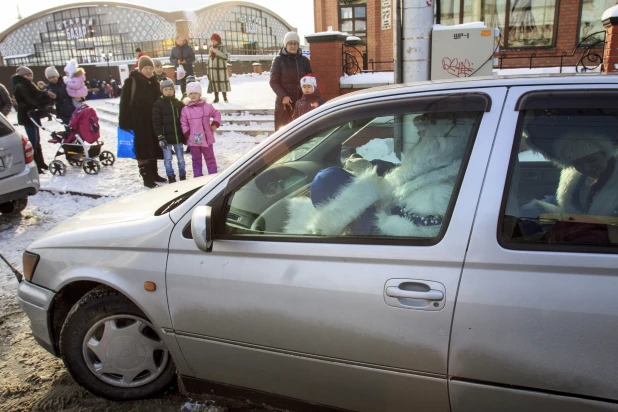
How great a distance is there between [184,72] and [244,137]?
5.71 m

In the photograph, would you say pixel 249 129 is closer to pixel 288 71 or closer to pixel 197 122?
pixel 288 71

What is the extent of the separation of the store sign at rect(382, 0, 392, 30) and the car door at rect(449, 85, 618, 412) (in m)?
13.5

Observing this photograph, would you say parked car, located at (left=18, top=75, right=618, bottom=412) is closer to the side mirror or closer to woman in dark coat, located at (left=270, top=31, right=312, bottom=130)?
the side mirror

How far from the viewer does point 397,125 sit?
2.06m

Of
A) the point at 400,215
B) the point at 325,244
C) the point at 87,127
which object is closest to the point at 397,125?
the point at 400,215

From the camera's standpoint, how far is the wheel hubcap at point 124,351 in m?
2.46

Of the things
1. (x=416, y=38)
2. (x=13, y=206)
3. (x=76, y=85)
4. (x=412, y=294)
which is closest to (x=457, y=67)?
(x=416, y=38)

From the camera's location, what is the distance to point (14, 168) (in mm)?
5762

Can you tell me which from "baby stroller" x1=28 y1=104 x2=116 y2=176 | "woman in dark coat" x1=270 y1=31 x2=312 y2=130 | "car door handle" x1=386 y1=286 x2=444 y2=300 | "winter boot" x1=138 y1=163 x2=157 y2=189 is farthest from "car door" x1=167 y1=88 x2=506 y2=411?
"baby stroller" x1=28 y1=104 x2=116 y2=176

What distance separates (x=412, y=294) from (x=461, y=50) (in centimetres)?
406

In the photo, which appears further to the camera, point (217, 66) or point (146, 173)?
point (217, 66)

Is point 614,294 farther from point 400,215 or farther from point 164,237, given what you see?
point 164,237

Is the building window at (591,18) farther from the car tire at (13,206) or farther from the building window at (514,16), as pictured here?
the car tire at (13,206)

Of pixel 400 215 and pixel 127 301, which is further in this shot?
pixel 127 301
